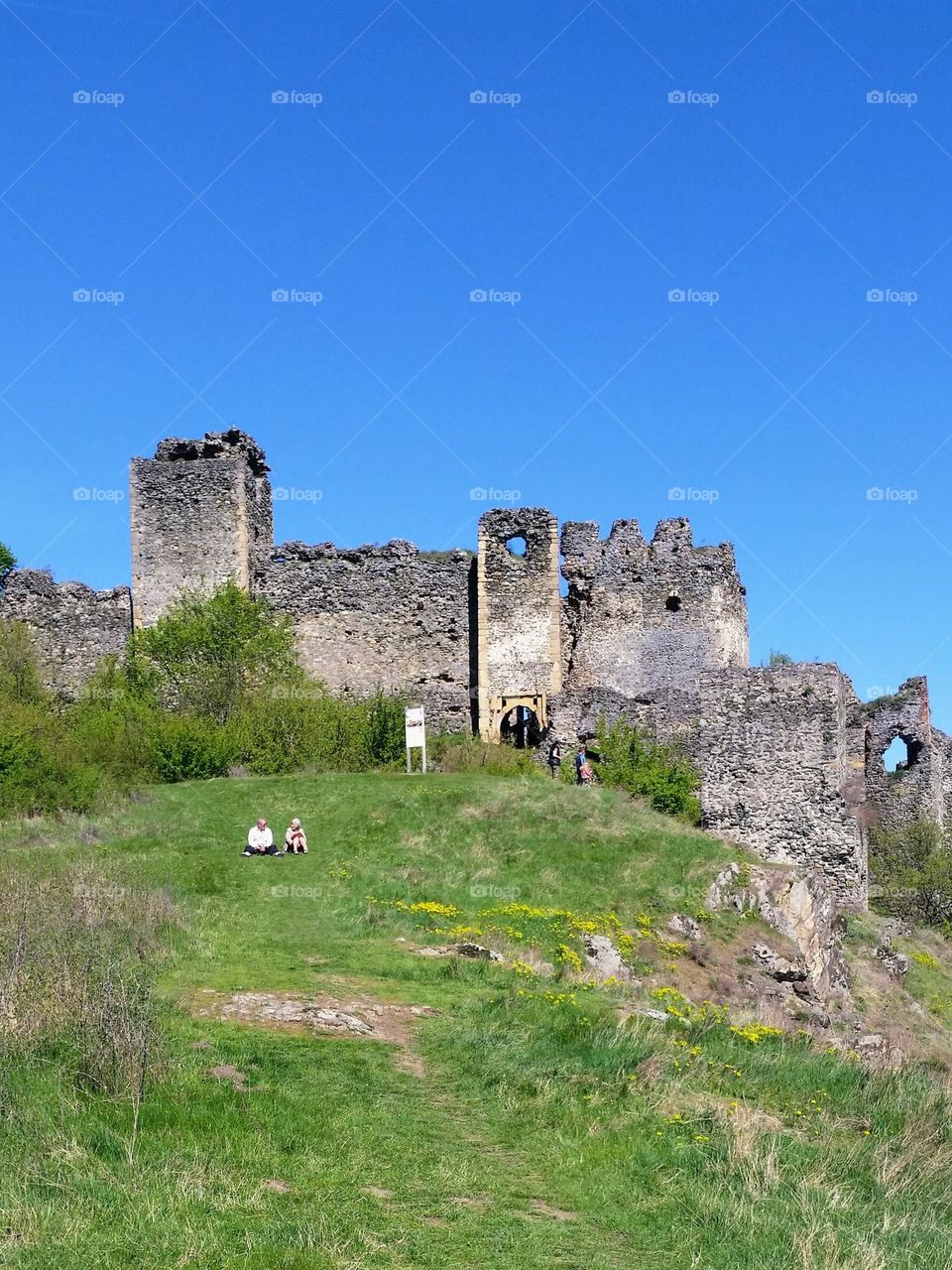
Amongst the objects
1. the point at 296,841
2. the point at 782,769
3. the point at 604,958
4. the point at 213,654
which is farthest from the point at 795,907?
the point at 213,654

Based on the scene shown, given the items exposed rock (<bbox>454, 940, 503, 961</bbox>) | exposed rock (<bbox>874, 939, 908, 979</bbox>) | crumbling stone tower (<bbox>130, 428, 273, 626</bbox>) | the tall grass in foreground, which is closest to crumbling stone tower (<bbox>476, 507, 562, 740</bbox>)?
crumbling stone tower (<bbox>130, 428, 273, 626</bbox>)

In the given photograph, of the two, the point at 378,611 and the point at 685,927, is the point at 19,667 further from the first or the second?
the point at 685,927

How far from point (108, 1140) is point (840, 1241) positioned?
480cm

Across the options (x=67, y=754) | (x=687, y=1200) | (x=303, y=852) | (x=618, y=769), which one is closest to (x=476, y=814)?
(x=303, y=852)

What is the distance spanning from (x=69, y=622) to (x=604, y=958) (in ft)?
84.9

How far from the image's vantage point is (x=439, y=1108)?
34.8ft

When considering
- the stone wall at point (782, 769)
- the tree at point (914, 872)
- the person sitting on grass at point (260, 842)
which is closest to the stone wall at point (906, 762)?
the tree at point (914, 872)

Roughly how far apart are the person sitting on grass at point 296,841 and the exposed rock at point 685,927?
6.35m

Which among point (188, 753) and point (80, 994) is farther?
point (188, 753)

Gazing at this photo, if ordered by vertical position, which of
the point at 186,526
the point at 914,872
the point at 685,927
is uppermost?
the point at 186,526

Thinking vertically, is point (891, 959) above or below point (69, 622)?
below

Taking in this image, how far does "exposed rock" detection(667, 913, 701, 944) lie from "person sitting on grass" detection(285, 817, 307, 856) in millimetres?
6351

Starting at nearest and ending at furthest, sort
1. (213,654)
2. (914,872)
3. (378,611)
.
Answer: (213,654), (914,872), (378,611)

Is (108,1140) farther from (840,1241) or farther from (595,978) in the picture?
(595,978)
